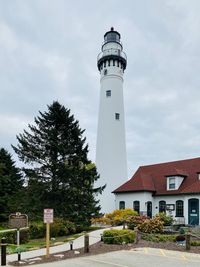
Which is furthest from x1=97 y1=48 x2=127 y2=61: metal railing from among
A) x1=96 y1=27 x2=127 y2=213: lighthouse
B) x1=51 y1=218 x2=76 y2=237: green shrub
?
x1=51 y1=218 x2=76 y2=237: green shrub

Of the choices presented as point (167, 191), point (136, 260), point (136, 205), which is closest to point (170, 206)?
point (167, 191)

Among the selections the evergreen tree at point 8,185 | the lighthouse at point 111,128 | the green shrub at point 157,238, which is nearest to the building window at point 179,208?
the lighthouse at point 111,128

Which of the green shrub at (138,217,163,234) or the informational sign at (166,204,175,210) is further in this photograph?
the informational sign at (166,204,175,210)

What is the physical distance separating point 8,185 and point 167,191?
17.4 m

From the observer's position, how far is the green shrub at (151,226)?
22.1 metres

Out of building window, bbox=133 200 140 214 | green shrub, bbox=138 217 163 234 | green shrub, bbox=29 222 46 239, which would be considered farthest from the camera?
building window, bbox=133 200 140 214

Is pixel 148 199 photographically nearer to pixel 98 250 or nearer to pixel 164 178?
pixel 164 178

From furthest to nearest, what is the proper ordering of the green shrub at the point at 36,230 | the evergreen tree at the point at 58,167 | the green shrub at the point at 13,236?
the evergreen tree at the point at 58,167, the green shrub at the point at 36,230, the green shrub at the point at 13,236

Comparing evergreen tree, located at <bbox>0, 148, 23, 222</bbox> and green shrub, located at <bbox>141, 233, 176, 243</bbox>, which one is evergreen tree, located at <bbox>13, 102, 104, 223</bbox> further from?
green shrub, located at <bbox>141, 233, 176, 243</bbox>

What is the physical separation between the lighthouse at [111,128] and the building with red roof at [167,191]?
70.3 inches

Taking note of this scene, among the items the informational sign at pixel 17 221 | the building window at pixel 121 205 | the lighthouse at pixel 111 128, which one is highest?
the lighthouse at pixel 111 128

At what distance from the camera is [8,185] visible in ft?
127

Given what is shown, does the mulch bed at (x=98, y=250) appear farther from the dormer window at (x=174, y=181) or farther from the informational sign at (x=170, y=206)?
the dormer window at (x=174, y=181)

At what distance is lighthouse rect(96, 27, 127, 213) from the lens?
3753 centimetres
